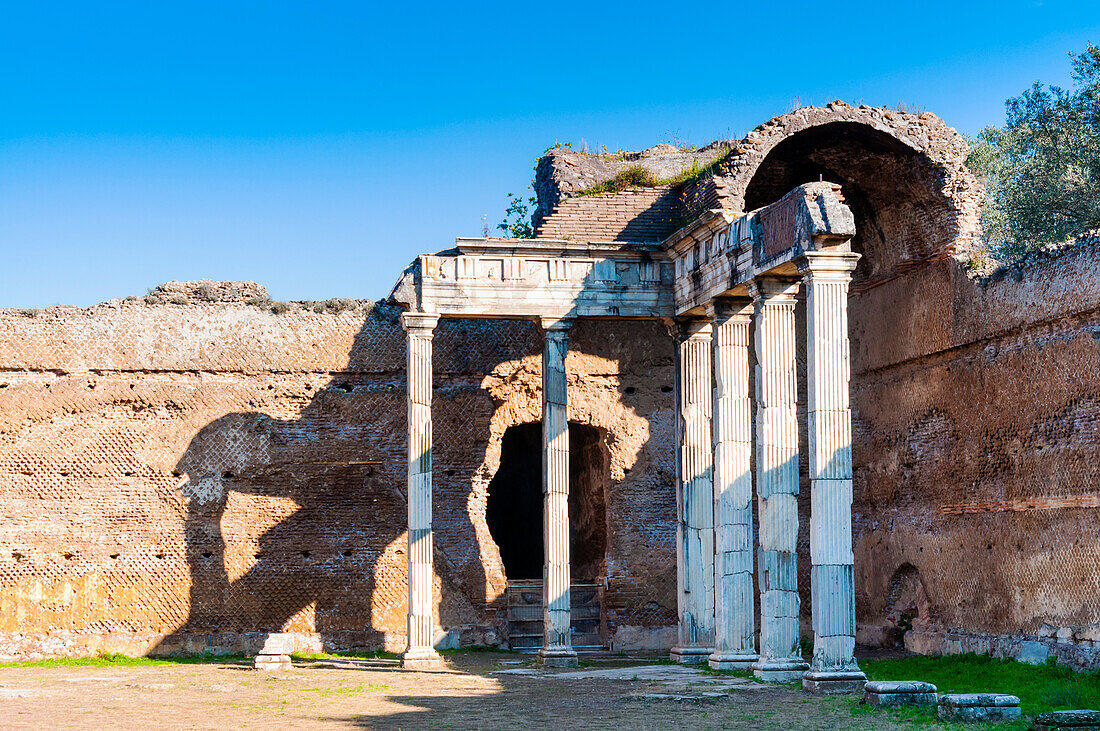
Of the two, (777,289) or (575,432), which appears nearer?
(777,289)

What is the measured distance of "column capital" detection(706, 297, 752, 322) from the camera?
1482cm

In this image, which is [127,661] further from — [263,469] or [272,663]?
[263,469]

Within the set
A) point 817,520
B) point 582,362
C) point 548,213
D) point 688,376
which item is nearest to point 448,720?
point 817,520

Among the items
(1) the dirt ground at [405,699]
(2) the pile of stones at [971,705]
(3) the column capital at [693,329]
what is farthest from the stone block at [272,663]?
(2) the pile of stones at [971,705]

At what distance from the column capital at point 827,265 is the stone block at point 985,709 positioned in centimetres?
437

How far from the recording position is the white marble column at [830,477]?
38.8ft

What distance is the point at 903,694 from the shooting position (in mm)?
10516

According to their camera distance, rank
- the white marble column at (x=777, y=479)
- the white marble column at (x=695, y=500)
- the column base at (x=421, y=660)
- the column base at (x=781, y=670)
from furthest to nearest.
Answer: the white marble column at (x=695, y=500), the column base at (x=421, y=660), the white marble column at (x=777, y=479), the column base at (x=781, y=670)

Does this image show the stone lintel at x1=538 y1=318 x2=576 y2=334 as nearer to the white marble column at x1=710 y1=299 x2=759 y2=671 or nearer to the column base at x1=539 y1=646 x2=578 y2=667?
the white marble column at x1=710 y1=299 x2=759 y2=671

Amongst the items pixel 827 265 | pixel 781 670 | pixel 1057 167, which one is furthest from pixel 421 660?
pixel 1057 167

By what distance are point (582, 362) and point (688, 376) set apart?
7.25 ft

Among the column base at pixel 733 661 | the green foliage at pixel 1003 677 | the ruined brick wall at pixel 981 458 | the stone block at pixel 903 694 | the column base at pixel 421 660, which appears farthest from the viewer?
the column base at pixel 421 660

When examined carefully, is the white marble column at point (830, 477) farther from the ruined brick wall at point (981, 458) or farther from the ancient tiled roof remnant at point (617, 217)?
the ancient tiled roof remnant at point (617, 217)

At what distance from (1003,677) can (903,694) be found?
3134 mm
